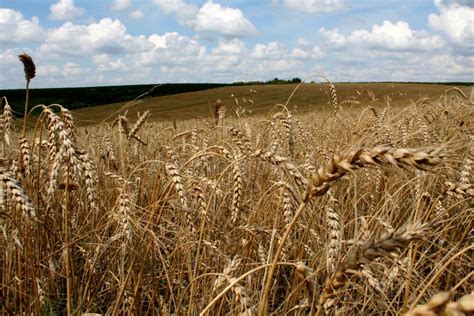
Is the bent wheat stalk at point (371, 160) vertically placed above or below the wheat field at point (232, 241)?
above

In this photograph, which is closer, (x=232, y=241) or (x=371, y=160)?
(x=371, y=160)

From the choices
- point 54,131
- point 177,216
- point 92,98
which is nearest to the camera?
point 54,131

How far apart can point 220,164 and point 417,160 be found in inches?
141

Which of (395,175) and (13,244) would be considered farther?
(395,175)

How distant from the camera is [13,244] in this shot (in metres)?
2.17

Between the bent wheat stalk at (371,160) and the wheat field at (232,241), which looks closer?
the bent wheat stalk at (371,160)

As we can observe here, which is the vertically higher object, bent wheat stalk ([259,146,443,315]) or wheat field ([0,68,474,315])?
bent wheat stalk ([259,146,443,315])

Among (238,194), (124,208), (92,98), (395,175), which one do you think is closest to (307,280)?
(238,194)

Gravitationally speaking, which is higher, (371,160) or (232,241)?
(371,160)

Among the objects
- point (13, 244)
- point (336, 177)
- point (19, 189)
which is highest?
point (336, 177)

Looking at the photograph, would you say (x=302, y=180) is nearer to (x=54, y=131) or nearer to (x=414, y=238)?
(x=414, y=238)

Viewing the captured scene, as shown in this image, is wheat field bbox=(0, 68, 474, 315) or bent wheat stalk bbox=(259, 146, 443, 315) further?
wheat field bbox=(0, 68, 474, 315)

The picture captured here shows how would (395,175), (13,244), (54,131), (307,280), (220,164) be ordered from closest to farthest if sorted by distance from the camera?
(307,280)
(54,131)
(13,244)
(395,175)
(220,164)

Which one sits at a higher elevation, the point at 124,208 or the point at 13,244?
the point at 124,208
